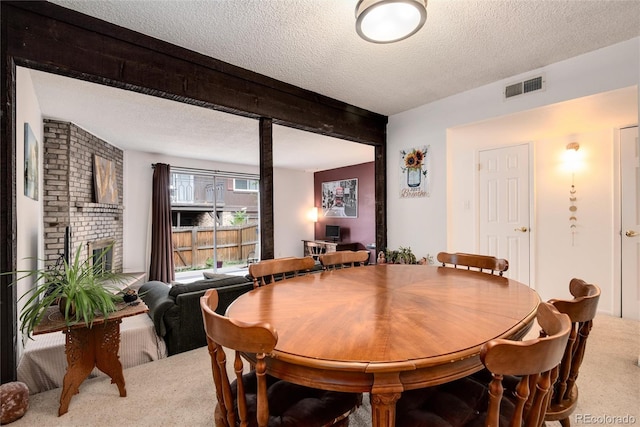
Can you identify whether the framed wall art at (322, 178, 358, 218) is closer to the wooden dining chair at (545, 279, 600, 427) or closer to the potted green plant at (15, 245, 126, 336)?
the potted green plant at (15, 245, 126, 336)

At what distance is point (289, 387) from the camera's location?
1.20 meters

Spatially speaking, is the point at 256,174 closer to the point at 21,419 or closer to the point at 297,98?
the point at 297,98

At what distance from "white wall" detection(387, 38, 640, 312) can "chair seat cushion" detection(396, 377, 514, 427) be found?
2343mm

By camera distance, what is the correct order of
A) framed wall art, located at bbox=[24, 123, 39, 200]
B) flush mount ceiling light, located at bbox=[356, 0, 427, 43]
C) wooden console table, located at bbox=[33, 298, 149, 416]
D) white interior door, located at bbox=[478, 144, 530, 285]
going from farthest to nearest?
white interior door, located at bbox=[478, 144, 530, 285] → framed wall art, located at bbox=[24, 123, 39, 200] → wooden console table, located at bbox=[33, 298, 149, 416] → flush mount ceiling light, located at bbox=[356, 0, 427, 43]

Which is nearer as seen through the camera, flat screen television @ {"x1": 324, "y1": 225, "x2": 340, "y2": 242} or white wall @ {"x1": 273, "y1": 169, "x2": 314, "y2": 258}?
flat screen television @ {"x1": 324, "y1": 225, "x2": 340, "y2": 242}

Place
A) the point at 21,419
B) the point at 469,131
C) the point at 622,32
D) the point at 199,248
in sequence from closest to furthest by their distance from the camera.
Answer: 1. the point at 21,419
2. the point at 622,32
3. the point at 469,131
4. the point at 199,248

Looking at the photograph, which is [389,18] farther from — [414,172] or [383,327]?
[414,172]

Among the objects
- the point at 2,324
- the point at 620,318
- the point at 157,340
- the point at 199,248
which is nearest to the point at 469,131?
the point at 620,318

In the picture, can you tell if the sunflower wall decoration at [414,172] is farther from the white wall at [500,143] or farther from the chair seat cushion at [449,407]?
the chair seat cushion at [449,407]

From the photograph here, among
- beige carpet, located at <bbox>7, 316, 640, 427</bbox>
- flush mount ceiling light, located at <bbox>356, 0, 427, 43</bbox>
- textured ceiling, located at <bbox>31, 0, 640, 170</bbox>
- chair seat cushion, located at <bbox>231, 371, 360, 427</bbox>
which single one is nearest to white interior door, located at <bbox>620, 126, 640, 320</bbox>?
beige carpet, located at <bbox>7, 316, 640, 427</bbox>

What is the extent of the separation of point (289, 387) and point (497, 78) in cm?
312

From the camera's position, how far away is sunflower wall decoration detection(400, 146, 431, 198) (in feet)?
11.6

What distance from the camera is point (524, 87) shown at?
270 cm

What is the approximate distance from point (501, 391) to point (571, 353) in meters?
0.59
